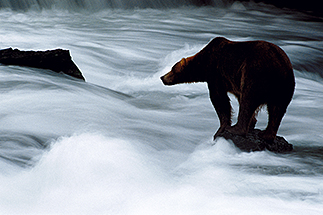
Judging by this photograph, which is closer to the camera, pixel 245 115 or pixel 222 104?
pixel 245 115

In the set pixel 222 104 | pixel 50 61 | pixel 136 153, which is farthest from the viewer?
pixel 50 61

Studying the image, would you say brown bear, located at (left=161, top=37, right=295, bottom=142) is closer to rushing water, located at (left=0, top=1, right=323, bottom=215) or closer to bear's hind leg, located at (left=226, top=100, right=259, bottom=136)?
bear's hind leg, located at (left=226, top=100, right=259, bottom=136)

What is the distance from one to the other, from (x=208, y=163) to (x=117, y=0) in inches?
550

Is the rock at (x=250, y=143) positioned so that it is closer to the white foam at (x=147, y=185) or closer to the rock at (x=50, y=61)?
the white foam at (x=147, y=185)

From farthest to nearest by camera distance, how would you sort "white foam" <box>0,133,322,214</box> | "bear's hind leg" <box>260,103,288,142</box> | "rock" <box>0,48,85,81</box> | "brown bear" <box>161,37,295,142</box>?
"rock" <box>0,48,85,81</box>
"bear's hind leg" <box>260,103,288,142</box>
"brown bear" <box>161,37,295,142</box>
"white foam" <box>0,133,322,214</box>

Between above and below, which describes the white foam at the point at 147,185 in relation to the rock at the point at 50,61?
below

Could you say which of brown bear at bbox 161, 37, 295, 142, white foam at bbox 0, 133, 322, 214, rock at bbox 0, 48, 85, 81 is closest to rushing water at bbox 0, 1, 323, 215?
white foam at bbox 0, 133, 322, 214

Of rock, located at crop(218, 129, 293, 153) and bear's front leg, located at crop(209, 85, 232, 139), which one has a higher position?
bear's front leg, located at crop(209, 85, 232, 139)

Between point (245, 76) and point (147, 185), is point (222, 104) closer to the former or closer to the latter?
point (245, 76)

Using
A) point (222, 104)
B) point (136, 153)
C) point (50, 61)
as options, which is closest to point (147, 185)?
point (136, 153)

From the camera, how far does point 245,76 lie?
8.19ft

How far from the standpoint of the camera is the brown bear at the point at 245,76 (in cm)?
247

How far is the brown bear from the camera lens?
2.47 metres

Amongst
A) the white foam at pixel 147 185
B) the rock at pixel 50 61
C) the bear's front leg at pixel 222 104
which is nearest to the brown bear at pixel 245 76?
the bear's front leg at pixel 222 104
